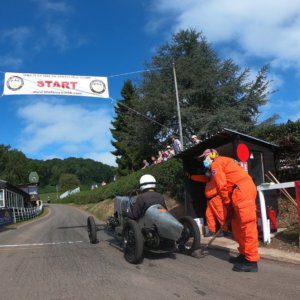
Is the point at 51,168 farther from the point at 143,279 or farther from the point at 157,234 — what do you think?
the point at 143,279

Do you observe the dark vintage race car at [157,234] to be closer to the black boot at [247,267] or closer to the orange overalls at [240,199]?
the orange overalls at [240,199]

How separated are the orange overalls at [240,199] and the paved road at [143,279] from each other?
0.50 meters

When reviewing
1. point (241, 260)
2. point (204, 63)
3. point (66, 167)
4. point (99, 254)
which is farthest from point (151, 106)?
point (66, 167)

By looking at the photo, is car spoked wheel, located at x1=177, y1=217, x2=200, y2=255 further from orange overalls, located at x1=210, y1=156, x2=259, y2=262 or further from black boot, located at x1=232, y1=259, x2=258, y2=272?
black boot, located at x1=232, y1=259, x2=258, y2=272

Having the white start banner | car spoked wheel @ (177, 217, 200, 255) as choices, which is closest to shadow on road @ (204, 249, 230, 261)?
car spoked wheel @ (177, 217, 200, 255)

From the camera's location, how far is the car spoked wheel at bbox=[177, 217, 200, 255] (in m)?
9.22

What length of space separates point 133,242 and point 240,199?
2.44 meters

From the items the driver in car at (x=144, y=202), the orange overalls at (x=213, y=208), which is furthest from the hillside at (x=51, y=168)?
the orange overalls at (x=213, y=208)

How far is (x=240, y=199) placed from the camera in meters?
7.77

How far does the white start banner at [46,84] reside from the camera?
67.1 ft

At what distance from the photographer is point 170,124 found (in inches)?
1410

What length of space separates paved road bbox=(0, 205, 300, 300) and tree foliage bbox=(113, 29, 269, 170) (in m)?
23.6

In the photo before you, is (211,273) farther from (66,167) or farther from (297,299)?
(66,167)

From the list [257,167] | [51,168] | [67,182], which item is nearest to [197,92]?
[257,167]
